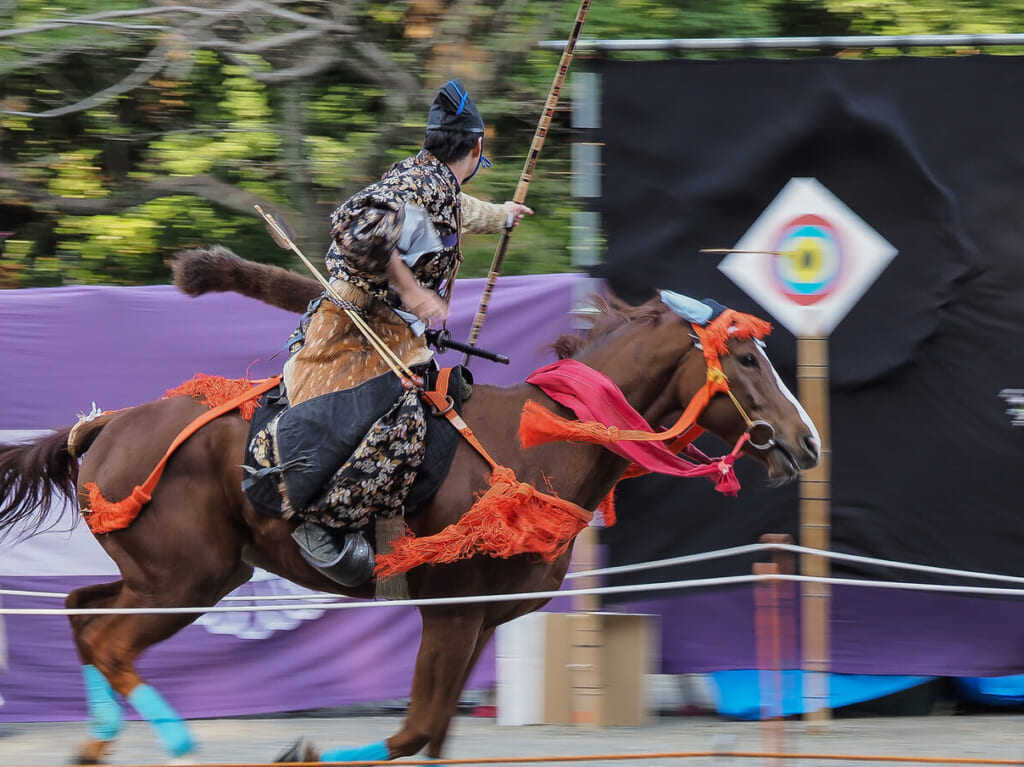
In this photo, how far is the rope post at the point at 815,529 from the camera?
200 inches

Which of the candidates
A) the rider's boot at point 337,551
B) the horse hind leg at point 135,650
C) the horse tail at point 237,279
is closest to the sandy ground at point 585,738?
the horse hind leg at point 135,650

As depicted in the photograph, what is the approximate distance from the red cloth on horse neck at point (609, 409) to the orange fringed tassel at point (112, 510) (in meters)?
1.44

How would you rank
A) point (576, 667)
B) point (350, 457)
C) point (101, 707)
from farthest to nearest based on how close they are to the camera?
point (576, 667), point (101, 707), point (350, 457)

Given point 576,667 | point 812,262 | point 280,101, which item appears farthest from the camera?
point 280,101

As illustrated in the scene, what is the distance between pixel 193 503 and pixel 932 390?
10.1ft

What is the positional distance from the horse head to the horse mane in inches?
4.2

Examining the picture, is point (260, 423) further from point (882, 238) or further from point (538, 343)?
point (882, 238)

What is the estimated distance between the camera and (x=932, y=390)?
522cm

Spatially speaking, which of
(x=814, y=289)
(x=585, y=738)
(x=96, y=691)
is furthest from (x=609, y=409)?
(x=96, y=691)

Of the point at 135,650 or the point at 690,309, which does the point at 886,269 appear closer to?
the point at 690,309

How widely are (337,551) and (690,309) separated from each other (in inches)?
58.2

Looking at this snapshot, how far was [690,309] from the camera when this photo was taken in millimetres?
4297

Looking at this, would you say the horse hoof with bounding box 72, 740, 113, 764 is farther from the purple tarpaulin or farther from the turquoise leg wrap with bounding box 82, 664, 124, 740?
the purple tarpaulin

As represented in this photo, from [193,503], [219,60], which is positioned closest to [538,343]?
[193,503]
